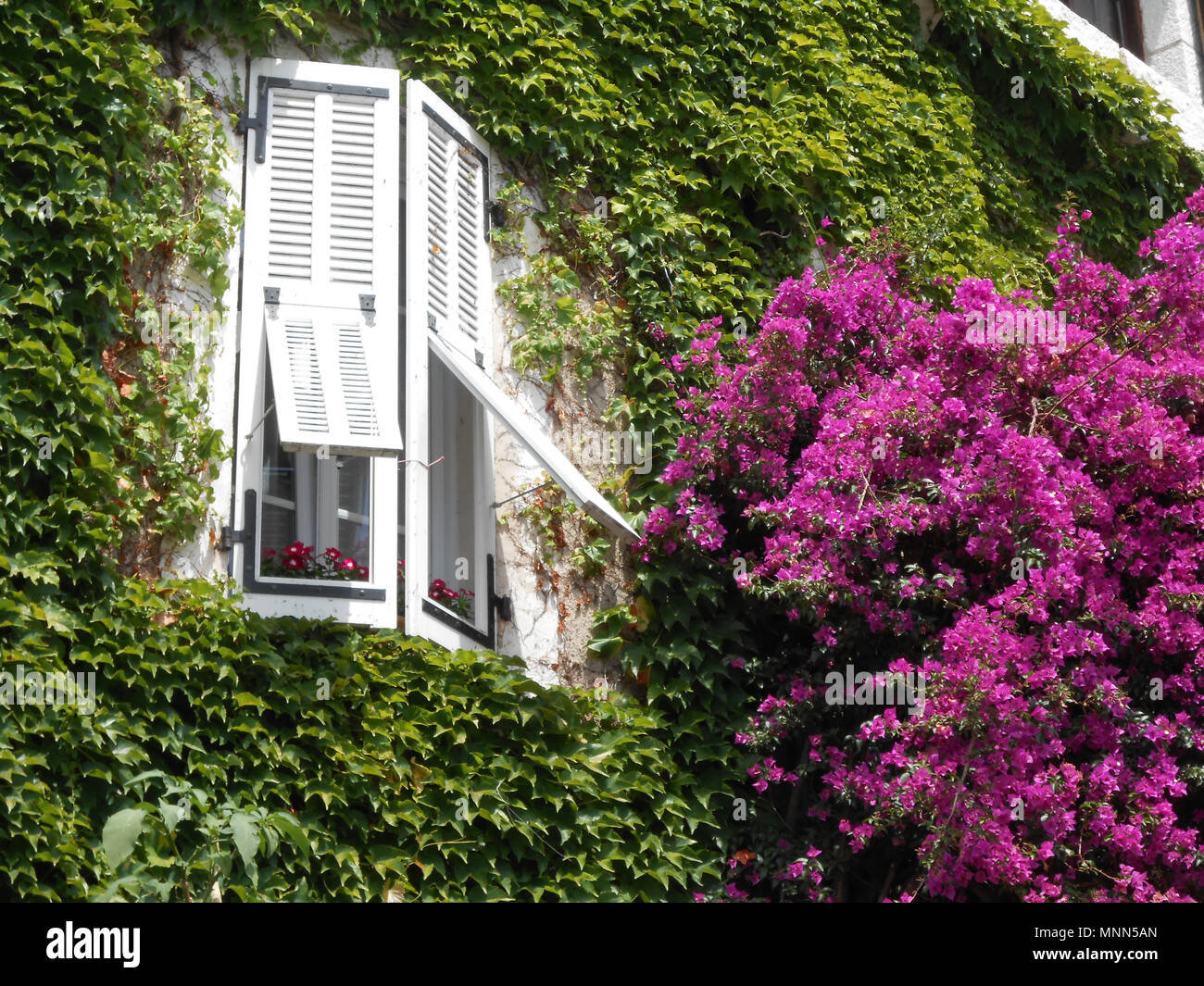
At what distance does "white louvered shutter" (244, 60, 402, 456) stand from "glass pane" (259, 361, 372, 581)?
0.38m

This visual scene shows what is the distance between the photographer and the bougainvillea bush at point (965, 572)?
6797 mm

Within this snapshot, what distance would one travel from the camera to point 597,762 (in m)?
7.18

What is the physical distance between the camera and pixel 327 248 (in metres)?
7.32

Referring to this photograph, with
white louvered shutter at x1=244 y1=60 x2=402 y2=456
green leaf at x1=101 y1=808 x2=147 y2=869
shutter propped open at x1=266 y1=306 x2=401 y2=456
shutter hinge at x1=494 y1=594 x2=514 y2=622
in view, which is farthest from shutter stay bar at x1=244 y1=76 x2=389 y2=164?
green leaf at x1=101 y1=808 x2=147 y2=869

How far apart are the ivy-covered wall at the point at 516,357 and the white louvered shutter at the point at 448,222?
10.2 inches

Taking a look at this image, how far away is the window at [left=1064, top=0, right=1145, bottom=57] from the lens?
1247 cm

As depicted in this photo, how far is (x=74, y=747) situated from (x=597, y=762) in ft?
7.46
